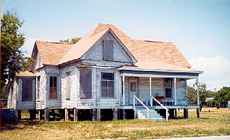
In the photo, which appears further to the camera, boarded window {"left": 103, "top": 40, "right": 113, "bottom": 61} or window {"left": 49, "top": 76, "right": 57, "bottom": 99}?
window {"left": 49, "top": 76, "right": 57, "bottom": 99}

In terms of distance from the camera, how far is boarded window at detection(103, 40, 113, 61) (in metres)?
22.5

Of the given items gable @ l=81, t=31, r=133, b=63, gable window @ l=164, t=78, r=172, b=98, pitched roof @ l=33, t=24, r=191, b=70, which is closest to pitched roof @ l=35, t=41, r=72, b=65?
pitched roof @ l=33, t=24, r=191, b=70

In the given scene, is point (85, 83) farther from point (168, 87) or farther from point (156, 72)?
point (168, 87)

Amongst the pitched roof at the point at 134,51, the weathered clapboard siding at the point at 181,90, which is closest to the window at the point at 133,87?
the pitched roof at the point at 134,51

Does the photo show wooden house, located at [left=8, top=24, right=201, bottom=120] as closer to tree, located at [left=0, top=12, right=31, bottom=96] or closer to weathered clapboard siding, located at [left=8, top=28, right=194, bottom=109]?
weathered clapboard siding, located at [left=8, top=28, right=194, bottom=109]

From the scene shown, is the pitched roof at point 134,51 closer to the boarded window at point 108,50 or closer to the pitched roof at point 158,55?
the pitched roof at point 158,55

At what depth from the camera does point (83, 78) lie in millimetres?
22359

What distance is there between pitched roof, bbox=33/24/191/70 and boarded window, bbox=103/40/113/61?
0.57m

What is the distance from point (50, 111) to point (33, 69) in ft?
10.00

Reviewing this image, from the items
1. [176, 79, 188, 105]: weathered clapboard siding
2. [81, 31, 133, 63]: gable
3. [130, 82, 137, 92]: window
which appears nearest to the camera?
[81, 31, 133, 63]: gable

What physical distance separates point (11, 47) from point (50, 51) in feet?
18.2

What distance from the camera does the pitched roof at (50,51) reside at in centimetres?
2427

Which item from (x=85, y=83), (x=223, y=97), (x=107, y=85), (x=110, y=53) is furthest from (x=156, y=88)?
(x=223, y=97)

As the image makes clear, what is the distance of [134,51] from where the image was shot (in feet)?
85.6
